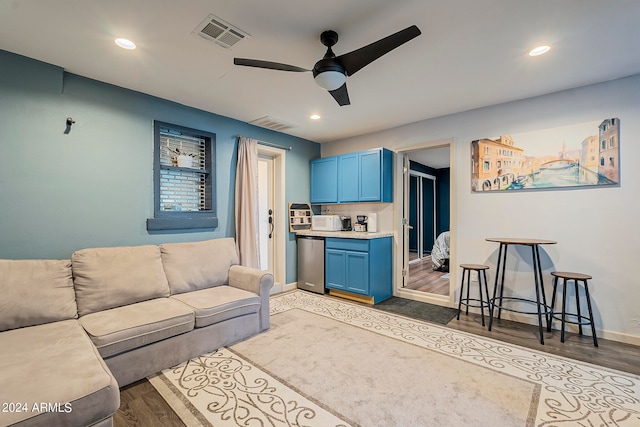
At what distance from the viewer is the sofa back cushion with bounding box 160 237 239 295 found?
292 centimetres

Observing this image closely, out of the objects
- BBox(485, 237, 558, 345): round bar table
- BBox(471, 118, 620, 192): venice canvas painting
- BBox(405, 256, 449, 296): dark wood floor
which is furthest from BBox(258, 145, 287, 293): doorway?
BBox(485, 237, 558, 345): round bar table

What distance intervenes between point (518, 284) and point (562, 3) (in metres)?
2.80

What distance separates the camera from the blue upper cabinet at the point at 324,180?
476cm

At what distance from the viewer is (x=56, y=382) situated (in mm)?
1350

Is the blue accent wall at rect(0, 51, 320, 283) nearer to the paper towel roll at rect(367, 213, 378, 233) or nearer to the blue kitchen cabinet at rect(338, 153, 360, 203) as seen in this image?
the blue kitchen cabinet at rect(338, 153, 360, 203)

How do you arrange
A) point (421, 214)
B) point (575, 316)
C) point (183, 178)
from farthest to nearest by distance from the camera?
1. point (421, 214)
2. point (183, 178)
3. point (575, 316)

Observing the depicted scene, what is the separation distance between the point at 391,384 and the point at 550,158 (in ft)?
9.76

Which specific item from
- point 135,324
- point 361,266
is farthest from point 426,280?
point 135,324

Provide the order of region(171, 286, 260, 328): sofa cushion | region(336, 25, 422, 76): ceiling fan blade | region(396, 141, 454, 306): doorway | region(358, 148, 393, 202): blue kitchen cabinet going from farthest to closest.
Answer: region(396, 141, 454, 306): doorway, region(358, 148, 393, 202): blue kitchen cabinet, region(171, 286, 260, 328): sofa cushion, region(336, 25, 422, 76): ceiling fan blade

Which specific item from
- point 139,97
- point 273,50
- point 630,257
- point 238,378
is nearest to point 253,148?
point 139,97

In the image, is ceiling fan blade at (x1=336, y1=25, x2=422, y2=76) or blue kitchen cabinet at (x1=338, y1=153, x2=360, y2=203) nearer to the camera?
ceiling fan blade at (x1=336, y1=25, x2=422, y2=76)

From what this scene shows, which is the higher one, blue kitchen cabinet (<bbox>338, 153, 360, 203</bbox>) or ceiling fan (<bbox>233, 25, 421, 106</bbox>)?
ceiling fan (<bbox>233, 25, 421, 106</bbox>)

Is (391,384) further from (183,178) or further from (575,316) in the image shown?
(183,178)

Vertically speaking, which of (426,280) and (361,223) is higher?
(361,223)
